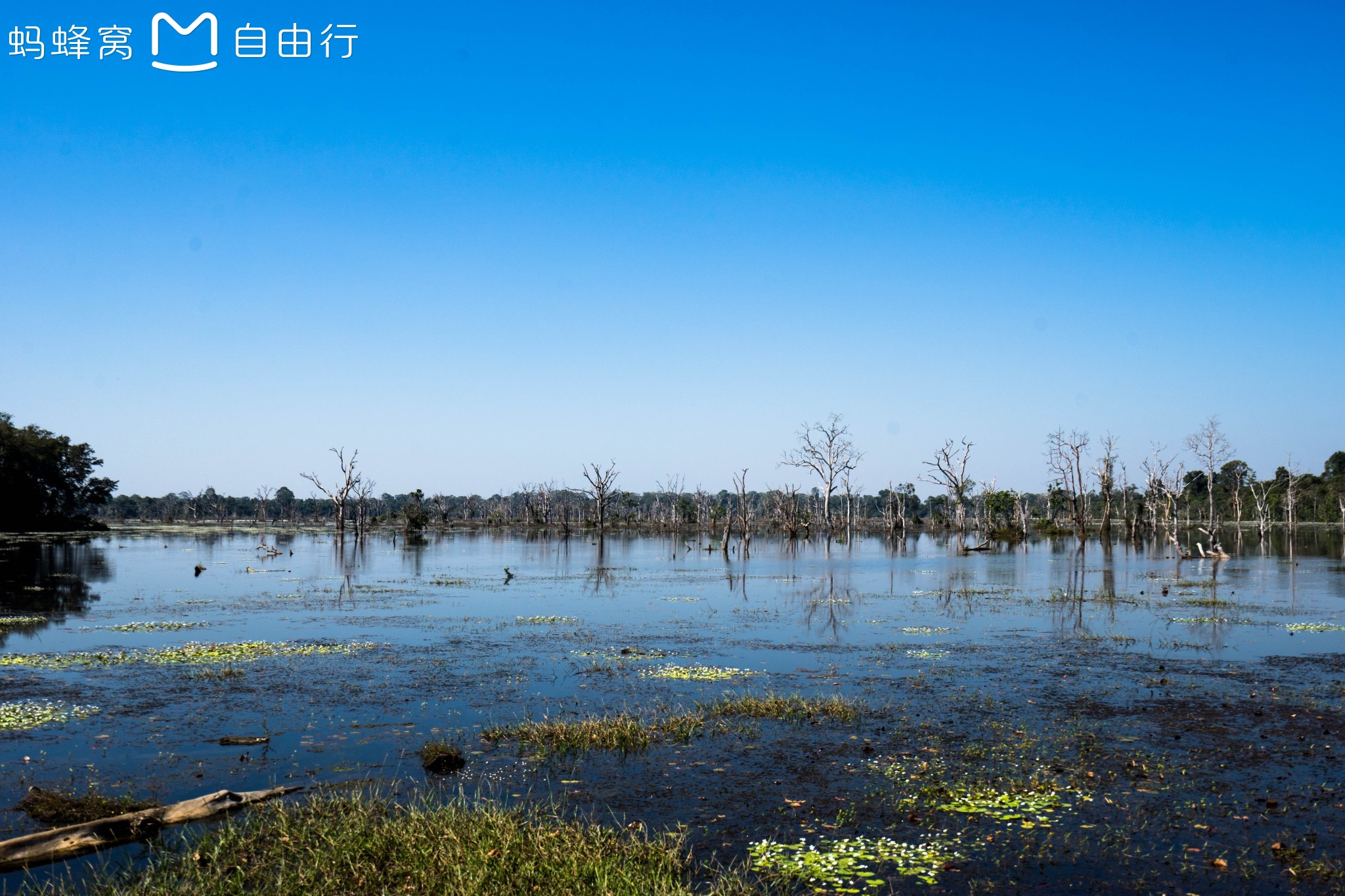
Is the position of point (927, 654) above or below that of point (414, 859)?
below

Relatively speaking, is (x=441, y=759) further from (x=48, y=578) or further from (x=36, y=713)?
(x=48, y=578)

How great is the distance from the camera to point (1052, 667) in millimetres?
16953

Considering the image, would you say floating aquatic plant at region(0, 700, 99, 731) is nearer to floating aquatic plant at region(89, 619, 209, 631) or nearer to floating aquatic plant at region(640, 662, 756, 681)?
floating aquatic plant at region(89, 619, 209, 631)

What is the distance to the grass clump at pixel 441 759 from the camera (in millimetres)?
10508

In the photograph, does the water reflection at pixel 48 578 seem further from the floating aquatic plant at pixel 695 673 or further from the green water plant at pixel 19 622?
the floating aquatic plant at pixel 695 673

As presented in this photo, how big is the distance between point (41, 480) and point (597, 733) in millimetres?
90760

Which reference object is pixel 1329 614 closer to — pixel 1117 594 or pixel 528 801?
pixel 1117 594

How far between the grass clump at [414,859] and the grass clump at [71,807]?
3.81 ft

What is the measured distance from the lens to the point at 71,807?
886 cm

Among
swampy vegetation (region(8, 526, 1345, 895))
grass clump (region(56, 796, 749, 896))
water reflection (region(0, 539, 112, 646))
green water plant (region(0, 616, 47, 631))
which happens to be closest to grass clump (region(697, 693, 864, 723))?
swampy vegetation (region(8, 526, 1345, 895))

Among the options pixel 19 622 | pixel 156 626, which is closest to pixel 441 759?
pixel 156 626

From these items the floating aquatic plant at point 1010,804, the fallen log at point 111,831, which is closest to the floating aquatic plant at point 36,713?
the fallen log at point 111,831

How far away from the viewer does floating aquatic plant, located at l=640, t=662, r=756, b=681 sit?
16016 mm

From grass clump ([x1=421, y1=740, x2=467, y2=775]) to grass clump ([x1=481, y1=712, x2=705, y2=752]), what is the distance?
1100 mm
